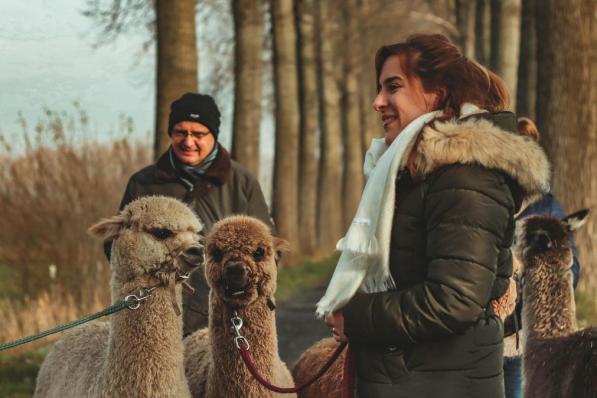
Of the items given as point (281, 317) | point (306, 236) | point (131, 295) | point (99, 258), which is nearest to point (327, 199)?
point (306, 236)

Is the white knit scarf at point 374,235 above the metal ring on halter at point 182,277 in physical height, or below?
above

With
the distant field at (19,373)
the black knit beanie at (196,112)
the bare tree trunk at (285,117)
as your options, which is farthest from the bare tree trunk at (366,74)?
the black knit beanie at (196,112)

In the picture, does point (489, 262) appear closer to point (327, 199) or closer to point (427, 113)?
point (427, 113)

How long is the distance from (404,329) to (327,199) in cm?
2110

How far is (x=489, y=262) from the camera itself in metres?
2.70

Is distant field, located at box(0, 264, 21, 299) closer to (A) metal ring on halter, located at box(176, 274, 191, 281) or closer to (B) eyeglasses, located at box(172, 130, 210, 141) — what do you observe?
(B) eyeglasses, located at box(172, 130, 210, 141)

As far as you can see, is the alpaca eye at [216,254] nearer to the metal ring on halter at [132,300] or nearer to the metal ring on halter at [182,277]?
the metal ring on halter at [182,277]

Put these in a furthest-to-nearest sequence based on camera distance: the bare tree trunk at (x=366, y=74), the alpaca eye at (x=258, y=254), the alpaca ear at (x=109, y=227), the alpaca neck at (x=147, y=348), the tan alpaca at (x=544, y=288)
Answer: the bare tree trunk at (x=366, y=74) → the tan alpaca at (x=544, y=288) → the alpaca ear at (x=109, y=227) → the alpaca eye at (x=258, y=254) → the alpaca neck at (x=147, y=348)

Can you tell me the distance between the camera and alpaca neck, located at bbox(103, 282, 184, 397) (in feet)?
14.8

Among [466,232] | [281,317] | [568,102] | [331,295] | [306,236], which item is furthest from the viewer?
[306,236]

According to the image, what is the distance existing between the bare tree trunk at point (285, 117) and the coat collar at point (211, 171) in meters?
12.8

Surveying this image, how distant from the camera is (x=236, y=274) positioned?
4535mm

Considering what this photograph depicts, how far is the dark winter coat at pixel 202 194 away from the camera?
5676 millimetres

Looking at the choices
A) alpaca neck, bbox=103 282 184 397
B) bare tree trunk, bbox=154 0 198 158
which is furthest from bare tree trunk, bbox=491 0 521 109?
alpaca neck, bbox=103 282 184 397
